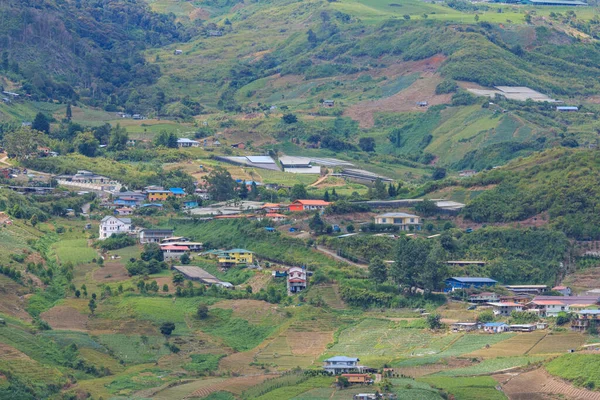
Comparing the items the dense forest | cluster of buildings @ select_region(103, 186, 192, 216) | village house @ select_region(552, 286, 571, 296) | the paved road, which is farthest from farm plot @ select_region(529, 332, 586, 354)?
the dense forest

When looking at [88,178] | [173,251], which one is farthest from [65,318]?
[88,178]

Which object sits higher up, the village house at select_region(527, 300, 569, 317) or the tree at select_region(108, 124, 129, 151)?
the village house at select_region(527, 300, 569, 317)

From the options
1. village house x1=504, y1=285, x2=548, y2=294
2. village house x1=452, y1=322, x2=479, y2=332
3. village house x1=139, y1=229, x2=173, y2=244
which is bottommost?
village house x1=139, y1=229, x2=173, y2=244

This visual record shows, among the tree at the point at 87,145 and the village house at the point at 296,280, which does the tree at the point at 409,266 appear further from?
the tree at the point at 87,145

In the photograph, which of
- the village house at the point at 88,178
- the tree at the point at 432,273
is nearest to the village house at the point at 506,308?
the tree at the point at 432,273

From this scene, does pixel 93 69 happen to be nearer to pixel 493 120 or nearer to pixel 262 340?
pixel 493 120

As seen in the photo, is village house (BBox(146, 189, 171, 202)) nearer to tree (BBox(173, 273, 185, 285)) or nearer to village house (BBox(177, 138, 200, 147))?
village house (BBox(177, 138, 200, 147))
